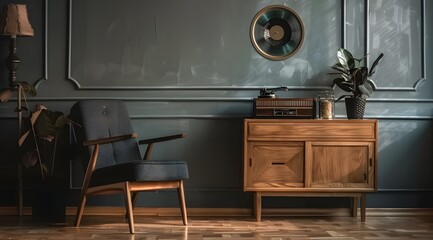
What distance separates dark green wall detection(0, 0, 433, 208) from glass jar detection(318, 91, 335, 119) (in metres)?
0.17

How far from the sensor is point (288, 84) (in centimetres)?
505

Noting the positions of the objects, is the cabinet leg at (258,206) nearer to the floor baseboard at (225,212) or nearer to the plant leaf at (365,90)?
the floor baseboard at (225,212)

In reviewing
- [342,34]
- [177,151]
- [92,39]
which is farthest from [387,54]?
[92,39]

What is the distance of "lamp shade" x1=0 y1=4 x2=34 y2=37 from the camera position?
4.71 m

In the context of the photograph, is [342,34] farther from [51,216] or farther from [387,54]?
[51,216]

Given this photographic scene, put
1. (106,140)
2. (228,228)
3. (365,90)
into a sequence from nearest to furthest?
(106,140)
(228,228)
(365,90)

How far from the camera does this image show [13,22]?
4.71 m

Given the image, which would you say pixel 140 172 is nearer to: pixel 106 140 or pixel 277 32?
pixel 106 140

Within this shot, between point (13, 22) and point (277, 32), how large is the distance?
6.00 feet

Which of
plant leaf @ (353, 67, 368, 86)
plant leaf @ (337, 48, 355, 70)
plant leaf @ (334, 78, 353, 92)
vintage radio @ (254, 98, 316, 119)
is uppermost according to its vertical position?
plant leaf @ (337, 48, 355, 70)

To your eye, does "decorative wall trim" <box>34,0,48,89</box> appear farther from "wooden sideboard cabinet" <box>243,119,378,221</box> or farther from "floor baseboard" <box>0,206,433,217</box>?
"wooden sideboard cabinet" <box>243,119,378,221</box>

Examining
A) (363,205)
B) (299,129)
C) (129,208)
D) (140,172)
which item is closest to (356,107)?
(299,129)

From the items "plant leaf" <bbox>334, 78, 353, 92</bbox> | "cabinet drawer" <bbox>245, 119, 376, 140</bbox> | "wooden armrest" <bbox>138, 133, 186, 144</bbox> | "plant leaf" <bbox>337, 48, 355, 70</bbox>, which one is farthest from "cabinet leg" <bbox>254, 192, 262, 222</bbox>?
"plant leaf" <bbox>337, 48, 355, 70</bbox>

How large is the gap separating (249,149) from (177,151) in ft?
2.05
